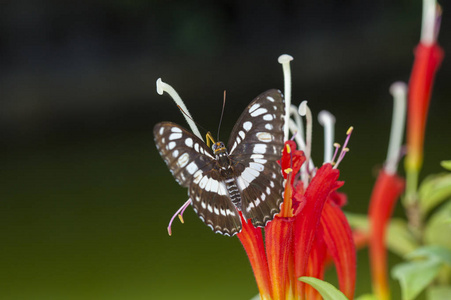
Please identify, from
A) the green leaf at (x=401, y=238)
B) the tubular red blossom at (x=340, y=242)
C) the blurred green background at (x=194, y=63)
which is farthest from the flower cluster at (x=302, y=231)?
the blurred green background at (x=194, y=63)

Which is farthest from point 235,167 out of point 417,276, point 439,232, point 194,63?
point 194,63

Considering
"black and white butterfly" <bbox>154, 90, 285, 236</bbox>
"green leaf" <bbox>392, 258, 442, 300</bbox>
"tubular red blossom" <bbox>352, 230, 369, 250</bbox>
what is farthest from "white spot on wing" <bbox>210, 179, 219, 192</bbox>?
"tubular red blossom" <bbox>352, 230, 369, 250</bbox>

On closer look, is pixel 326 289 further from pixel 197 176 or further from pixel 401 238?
pixel 401 238

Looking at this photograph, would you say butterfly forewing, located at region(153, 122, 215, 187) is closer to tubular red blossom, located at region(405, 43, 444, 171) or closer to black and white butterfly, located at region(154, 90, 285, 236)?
black and white butterfly, located at region(154, 90, 285, 236)

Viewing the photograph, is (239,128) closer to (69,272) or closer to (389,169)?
(389,169)

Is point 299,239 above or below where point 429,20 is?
below

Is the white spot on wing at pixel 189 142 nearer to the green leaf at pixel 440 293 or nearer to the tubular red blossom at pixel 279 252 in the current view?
the tubular red blossom at pixel 279 252
